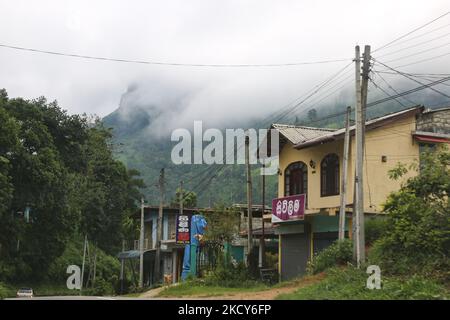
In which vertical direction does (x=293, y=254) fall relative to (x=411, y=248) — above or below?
below

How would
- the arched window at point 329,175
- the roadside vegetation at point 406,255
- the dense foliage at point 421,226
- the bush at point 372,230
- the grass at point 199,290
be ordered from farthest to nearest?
the arched window at point 329,175, the bush at point 372,230, the grass at point 199,290, the dense foliage at point 421,226, the roadside vegetation at point 406,255

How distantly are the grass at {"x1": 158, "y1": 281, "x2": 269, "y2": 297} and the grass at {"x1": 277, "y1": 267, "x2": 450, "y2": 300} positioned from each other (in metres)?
5.33

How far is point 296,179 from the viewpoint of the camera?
102 ft

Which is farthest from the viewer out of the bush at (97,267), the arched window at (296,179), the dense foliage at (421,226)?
the bush at (97,267)

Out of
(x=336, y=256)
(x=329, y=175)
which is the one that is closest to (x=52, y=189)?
(x=329, y=175)

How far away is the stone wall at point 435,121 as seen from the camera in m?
29.9

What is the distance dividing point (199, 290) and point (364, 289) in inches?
391

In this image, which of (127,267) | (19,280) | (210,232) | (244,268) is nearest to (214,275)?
(244,268)

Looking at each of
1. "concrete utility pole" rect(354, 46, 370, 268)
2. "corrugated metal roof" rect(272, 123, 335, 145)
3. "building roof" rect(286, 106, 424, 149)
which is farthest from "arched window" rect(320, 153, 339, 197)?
"concrete utility pole" rect(354, 46, 370, 268)

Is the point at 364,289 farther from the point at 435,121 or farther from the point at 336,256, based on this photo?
the point at 435,121

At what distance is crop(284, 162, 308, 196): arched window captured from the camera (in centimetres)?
3061

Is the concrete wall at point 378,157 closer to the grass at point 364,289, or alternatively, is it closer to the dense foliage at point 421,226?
the dense foliage at point 421,226

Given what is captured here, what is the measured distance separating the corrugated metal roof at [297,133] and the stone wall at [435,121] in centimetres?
496
